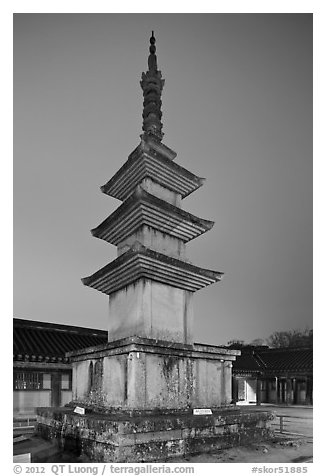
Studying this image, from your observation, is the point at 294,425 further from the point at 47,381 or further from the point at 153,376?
the point at 47,381

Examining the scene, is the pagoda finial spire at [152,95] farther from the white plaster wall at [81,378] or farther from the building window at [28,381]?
the building window at [28,381]

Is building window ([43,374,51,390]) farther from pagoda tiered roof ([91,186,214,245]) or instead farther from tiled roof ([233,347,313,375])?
tiled roof ([233,347,313,375])

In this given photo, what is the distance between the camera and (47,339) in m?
19.1

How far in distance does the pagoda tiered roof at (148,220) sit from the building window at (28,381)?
839cm

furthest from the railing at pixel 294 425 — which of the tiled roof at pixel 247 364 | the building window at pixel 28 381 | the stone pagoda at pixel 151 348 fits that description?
the tiled roof at pixel 247 364

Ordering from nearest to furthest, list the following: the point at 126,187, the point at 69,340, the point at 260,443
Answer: the point at 260,443, the point at 126,187, the point at 69,340

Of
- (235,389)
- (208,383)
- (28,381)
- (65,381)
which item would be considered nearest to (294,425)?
(208,383)

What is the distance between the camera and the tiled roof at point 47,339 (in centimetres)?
1667

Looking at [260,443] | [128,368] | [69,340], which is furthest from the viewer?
[69,340]

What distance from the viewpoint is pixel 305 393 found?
29.0 meters

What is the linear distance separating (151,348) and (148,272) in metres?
1.84

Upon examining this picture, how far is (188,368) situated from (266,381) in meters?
24.6
